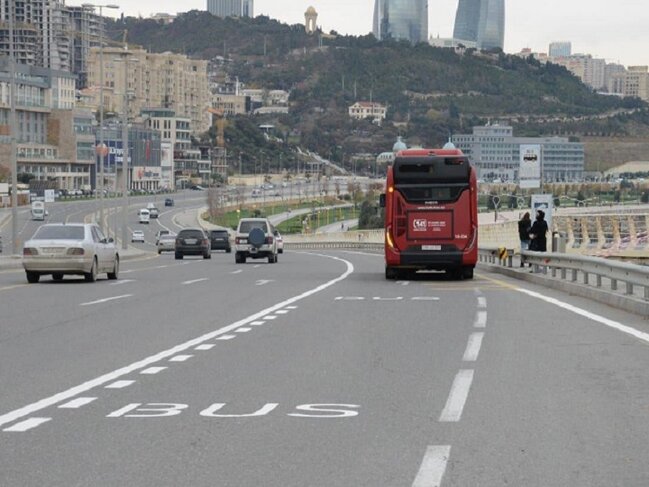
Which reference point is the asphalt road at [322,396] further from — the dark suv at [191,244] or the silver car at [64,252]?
the dark suv at [191,244]

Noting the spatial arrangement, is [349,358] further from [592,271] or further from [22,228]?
[22,228]

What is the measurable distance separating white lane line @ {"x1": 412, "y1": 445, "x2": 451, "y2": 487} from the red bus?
27.4 metres

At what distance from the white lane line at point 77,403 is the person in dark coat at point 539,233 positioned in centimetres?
2764

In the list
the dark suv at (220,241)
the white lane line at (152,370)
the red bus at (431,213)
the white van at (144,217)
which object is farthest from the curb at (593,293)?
the white van at (144,217)

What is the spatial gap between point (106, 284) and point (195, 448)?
24310 mm

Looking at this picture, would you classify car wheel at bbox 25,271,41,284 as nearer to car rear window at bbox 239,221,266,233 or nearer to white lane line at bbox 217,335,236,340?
white lane line at bbox 217,335,236,340

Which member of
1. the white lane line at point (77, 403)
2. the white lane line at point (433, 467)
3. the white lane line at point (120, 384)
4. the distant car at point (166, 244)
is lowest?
the distant car at point (166, 244)

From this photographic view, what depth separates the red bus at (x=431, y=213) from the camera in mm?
37281

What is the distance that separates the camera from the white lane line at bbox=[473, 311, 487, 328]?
21.1 m

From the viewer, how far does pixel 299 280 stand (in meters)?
37.1

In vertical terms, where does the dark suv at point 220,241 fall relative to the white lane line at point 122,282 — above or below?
below

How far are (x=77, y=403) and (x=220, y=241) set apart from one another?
72.3 m

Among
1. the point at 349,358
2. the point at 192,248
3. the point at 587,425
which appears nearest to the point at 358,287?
the point at 349,358

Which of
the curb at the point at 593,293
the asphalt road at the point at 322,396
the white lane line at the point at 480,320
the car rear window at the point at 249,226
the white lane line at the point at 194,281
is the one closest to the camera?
the asphalt road at the point at 322,396
